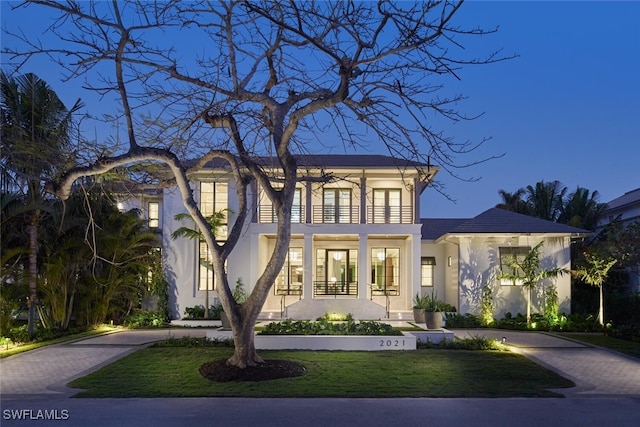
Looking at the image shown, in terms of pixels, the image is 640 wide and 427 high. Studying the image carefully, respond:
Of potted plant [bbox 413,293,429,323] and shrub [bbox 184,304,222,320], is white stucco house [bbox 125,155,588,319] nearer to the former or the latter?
shrub [bbox 184,304,222,320]

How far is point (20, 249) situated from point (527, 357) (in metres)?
14.4

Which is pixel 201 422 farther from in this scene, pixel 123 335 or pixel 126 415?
pixel 123 335

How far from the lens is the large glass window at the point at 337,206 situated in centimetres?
2277

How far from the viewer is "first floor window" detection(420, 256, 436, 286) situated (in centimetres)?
2462

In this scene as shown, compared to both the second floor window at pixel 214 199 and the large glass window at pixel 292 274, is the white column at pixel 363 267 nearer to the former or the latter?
the large glass window at pixel 292 274

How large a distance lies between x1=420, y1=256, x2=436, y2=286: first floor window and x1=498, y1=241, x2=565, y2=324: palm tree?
4.38m

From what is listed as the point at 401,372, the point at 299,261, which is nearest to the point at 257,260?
the point at 299,261

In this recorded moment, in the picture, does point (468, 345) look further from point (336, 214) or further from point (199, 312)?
point (199, 312)

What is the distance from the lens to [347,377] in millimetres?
10508

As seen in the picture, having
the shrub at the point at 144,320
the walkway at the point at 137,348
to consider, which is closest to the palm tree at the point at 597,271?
the walkway at the point at 137,348

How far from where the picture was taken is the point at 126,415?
7746 millimetres

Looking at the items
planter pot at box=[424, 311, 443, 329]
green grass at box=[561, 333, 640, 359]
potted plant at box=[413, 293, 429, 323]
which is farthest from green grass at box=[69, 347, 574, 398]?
potted plant at box=[413, 293, 429, 323]

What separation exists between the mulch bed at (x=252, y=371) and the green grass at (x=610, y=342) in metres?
9.24

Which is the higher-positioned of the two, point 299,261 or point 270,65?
point 270,65
